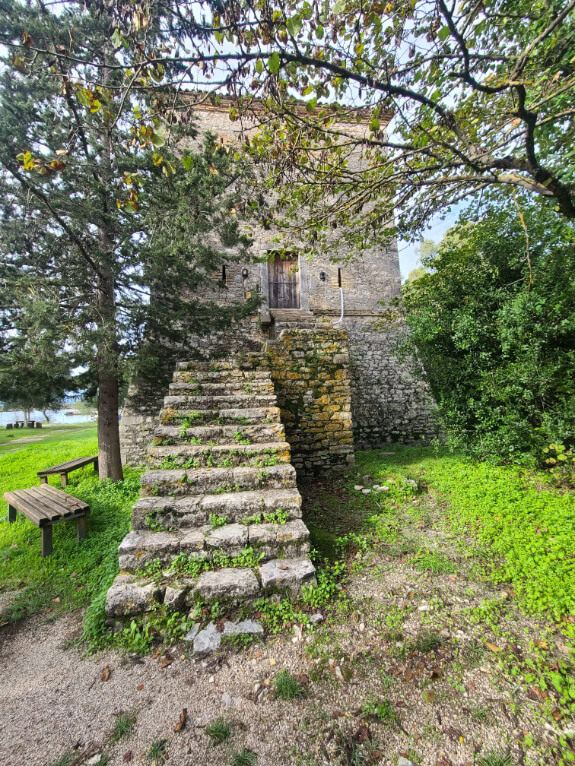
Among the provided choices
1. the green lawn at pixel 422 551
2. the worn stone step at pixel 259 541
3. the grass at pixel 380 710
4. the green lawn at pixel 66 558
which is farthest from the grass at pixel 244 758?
the green lawn at pixel 66 558

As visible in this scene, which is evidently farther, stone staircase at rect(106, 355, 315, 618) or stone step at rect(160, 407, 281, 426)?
stone step at rect(160, 407, 281, 426)

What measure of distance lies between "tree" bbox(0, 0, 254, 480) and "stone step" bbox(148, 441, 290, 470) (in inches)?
98.7

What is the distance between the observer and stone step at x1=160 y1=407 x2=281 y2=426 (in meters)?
4.02

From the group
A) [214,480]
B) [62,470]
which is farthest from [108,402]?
[214,480]

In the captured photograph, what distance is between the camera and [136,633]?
2.22m

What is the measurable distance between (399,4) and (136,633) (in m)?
5.78

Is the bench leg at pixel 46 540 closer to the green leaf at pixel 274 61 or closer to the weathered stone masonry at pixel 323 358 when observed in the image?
the weathered stone masonry at pixel 323 358

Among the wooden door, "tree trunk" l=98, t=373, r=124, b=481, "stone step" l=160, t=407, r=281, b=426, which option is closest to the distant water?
"tree trunk" l=98, t=373, r=124, b=481

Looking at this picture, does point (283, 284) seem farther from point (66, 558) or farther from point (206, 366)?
point (66, 558)

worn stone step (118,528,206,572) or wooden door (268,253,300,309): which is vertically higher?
wooden door (268,253,300,309)

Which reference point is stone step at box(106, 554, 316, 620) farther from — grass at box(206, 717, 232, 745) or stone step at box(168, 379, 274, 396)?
stone step at box(168, 379, 274, 396)

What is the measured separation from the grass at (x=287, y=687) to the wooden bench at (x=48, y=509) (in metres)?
3.16

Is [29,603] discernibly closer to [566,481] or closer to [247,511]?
[247,511]

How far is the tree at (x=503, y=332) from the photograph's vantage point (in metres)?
3.92
